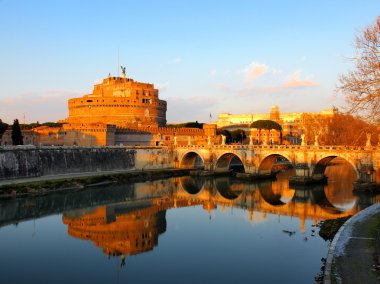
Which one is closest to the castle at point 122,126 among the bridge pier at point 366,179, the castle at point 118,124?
the castle at point 118,124

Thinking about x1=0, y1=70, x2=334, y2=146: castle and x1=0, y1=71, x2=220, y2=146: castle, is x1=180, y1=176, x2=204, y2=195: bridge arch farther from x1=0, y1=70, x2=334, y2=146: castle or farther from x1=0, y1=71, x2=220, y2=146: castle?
x1=0, y1=71, x2=220, y2=146: castle

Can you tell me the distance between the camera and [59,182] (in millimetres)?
26281

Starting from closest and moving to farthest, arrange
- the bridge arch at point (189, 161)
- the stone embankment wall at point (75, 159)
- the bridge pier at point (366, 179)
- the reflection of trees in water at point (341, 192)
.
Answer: the reflection of trees in water at point (341, 192) < the bridge pier at point (366, 179) < the stone embankment wall at point (75, 159) < the bridge arch at point (189, 161)

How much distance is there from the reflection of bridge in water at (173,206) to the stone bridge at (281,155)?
6.94ft

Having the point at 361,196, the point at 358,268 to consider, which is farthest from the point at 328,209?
the point at 358,268

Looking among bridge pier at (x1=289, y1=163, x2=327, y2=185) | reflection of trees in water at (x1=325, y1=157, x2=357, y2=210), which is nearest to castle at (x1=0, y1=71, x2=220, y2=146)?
bridge pier at (x1=289, y1=163, x2=327, y2=185)

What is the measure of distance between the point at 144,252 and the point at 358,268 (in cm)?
775

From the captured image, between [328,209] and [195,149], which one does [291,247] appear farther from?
[195,149]

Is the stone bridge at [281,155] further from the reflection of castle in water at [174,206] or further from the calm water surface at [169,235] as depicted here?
the calm water surface at [169,235]

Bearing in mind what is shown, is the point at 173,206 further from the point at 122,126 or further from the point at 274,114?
the point at 274,114

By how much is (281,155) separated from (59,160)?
57.7 ft

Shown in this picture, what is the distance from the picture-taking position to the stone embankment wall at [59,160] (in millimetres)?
27469

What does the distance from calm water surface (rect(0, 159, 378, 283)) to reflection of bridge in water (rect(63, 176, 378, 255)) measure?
0.05m

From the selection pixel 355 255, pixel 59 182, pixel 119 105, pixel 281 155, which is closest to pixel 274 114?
pixel 119 105
